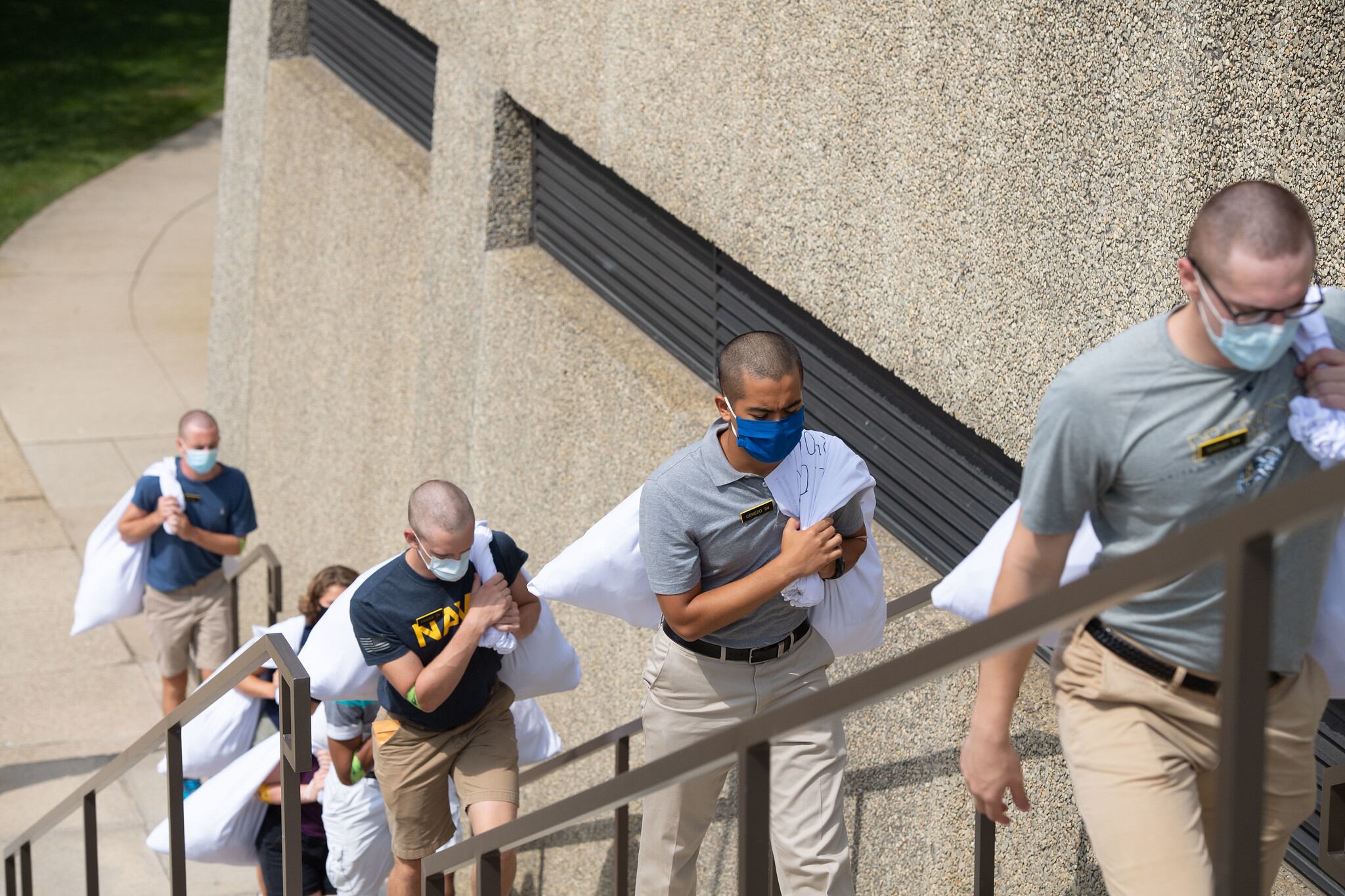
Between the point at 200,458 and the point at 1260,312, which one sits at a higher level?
the point at 1260,312

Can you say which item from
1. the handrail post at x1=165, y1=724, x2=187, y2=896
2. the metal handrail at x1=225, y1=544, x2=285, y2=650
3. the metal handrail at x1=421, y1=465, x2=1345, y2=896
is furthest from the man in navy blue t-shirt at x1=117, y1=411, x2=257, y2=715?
the metal handrail at x1=421, y1=465, x2=1345, y2=896

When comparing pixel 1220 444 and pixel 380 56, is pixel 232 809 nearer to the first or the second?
pixel 1220 444

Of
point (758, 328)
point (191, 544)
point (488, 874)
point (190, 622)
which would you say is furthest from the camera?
point (190, 622)

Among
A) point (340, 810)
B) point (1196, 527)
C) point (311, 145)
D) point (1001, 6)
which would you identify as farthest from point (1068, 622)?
point (311, 145)

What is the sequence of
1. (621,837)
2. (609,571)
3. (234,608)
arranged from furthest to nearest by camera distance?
(234,608) < (621,837) < (609,571)

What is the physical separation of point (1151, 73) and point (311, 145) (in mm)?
6580

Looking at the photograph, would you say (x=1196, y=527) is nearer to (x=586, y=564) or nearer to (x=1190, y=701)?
(x=1190, y=701)

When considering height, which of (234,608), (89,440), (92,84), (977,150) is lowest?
(92,84)

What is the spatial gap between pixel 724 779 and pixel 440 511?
3.90 feet

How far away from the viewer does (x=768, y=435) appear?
3635 millimetres

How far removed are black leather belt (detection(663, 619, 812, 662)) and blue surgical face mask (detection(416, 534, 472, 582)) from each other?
2.59 ft

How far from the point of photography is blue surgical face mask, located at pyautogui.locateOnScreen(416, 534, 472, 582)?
447cm

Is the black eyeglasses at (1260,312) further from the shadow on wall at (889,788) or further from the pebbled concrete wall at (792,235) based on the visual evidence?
the shadow on wall at (889,788)

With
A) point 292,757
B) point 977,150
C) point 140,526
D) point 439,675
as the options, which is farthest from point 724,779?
point 140,526
